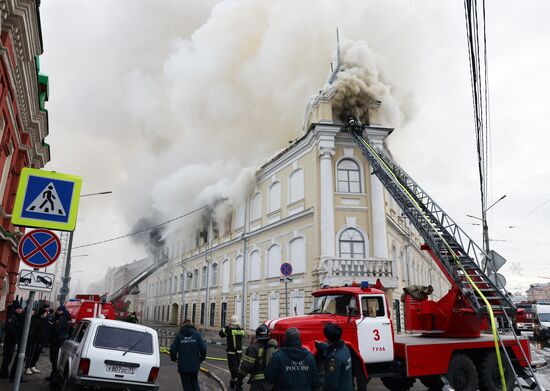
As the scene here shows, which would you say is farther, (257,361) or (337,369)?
(257,361)

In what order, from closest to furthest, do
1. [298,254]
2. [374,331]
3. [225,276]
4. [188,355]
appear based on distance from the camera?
1. [188,355]
2. [374,331]
3. [298,254]
4. [225,276]

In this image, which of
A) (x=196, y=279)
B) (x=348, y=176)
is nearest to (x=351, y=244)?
(x=348, y=176)

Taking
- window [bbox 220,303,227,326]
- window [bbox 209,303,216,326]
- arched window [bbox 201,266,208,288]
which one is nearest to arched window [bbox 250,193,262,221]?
window [bbox 220,303,227,326]

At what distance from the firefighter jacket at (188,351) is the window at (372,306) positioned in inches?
140

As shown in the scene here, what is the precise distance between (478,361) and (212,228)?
25912 mm

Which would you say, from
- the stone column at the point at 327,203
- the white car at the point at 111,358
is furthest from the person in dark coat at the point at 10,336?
the stone column at the point at 327,203

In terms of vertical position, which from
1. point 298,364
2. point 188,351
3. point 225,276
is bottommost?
point 188,351

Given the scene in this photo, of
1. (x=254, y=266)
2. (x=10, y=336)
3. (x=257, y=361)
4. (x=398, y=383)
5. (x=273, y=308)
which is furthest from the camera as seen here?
(x=254, y=266)

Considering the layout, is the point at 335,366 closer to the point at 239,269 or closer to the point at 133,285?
the point at 239,269

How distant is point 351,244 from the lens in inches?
805

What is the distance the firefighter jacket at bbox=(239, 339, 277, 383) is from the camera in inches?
223

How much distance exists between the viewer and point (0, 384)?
342 inches

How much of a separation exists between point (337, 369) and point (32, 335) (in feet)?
28.6

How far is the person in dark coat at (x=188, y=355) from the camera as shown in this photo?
715 centimetres
